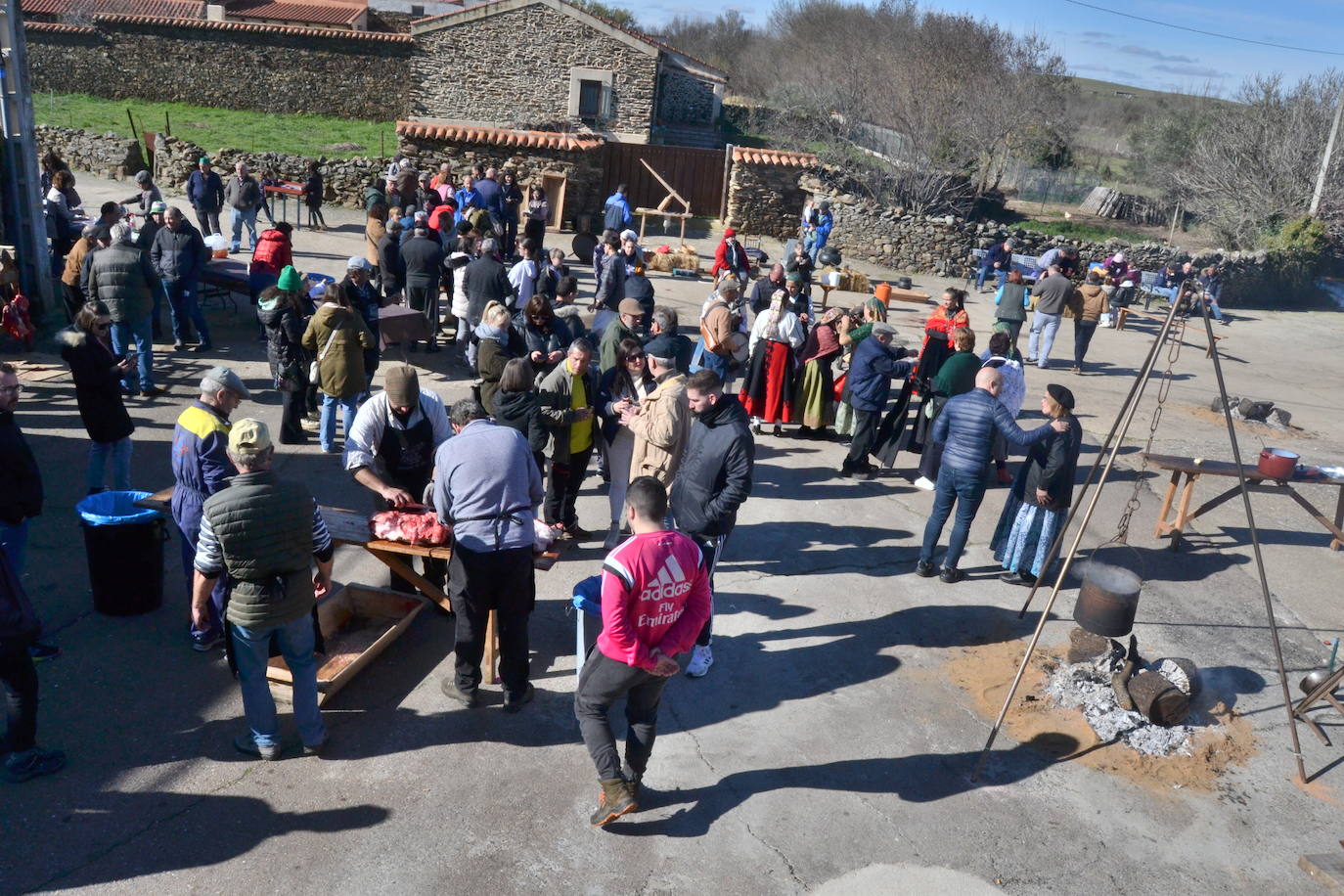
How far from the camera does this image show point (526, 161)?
883 inches

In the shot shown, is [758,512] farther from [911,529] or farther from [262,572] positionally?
[262,572]

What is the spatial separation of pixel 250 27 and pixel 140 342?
3023cm

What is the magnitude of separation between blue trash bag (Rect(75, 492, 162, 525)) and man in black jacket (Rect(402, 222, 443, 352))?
252 inches

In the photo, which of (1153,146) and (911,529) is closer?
(911,529)

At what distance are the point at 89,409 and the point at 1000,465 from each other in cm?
801

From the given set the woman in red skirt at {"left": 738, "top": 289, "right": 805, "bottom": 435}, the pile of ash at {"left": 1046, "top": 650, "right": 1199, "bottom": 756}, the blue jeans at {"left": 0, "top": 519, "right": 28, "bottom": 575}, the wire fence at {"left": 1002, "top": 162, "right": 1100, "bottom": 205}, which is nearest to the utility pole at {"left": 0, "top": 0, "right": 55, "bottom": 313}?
the blue jeans at {"left": 0, "top": 519, "right": 28, "bottom": 575}

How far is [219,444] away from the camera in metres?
5.59

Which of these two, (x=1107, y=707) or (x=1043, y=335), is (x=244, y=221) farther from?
(x=1107, y=707)

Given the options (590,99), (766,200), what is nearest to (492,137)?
(766,200)

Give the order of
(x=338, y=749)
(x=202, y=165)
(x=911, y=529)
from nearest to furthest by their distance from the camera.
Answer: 1. (x=338, y=749)
2. (x=911, y=529)
3. (x=202, y=165)

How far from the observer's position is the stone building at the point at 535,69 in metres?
30.1

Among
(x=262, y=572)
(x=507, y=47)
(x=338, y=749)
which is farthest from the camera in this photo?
(x=507, y=47)

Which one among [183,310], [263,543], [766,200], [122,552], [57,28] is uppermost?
[57,28]

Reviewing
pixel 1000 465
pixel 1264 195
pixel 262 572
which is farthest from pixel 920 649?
pixel 1264 195
